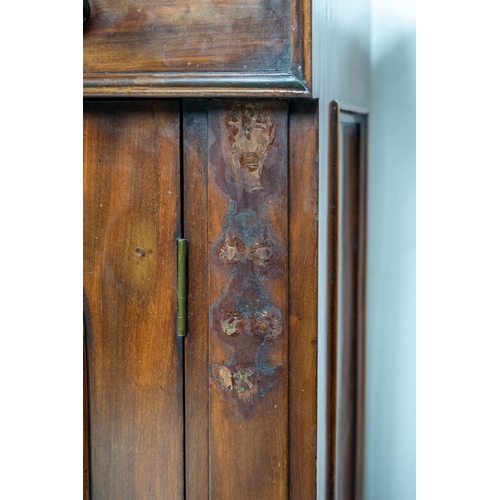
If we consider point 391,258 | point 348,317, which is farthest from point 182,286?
point 391,258

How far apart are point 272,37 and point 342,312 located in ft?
1.56

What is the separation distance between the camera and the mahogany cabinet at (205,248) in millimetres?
711

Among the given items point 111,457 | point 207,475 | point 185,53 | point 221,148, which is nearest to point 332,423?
point 207,475

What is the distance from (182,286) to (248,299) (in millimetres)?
78

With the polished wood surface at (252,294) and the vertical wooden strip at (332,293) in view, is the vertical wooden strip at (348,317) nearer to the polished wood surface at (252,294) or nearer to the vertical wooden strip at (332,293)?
the vertical wooden strip at (332,293)

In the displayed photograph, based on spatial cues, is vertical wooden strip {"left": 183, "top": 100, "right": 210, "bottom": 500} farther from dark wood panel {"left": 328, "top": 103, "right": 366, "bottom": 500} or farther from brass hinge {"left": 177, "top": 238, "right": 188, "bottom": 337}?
dark wood panel {"left": 328, "top": 103, "right": 366, "bottom": 500}

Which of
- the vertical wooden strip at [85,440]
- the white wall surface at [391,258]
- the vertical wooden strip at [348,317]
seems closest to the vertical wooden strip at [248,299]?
the vertical wooden strip at [85,440]

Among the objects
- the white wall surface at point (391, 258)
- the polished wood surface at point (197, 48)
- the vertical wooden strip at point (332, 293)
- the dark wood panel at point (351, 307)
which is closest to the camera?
the polished wood surface at point (197, 48)

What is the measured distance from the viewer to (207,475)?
0.78 metres

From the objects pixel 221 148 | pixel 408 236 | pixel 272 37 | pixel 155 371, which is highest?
pixel 272 37

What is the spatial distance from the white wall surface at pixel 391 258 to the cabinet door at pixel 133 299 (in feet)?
1.61

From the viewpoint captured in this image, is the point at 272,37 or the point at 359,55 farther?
the point at 359,55

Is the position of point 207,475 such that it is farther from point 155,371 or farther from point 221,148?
point 221,148

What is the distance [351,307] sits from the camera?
1.08 metres
